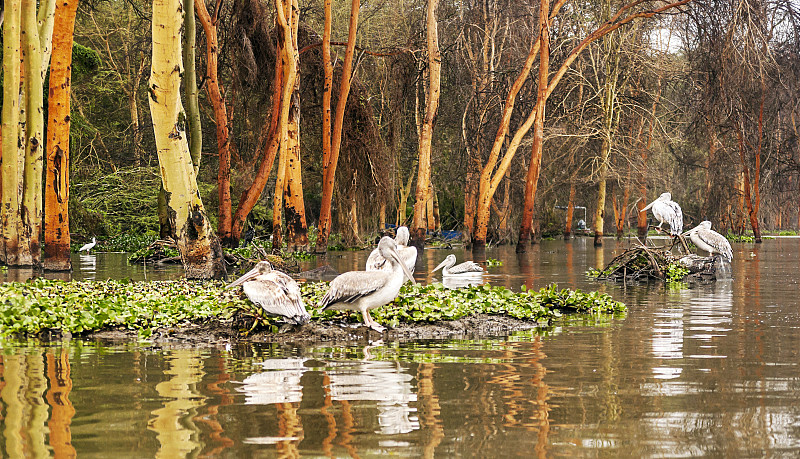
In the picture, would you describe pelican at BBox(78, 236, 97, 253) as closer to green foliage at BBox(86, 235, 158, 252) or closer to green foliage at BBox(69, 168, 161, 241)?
green foliage at BBox(86, 235, 158, 252)

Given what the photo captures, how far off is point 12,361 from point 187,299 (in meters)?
3.66

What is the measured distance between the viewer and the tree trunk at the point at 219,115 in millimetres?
29469

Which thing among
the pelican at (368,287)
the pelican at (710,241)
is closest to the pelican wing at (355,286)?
the pelican at (368,287)

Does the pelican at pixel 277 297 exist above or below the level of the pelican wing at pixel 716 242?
below

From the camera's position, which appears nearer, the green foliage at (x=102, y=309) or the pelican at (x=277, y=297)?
the pelican at (x=277, y=297)

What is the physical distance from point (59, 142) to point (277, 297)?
14210 millimetres

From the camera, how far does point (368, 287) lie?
10211 mm

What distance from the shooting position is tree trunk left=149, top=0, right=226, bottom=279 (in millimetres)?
17672

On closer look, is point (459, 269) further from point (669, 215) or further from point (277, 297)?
point (277, 297)

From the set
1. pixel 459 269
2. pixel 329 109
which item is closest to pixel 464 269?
pixel 459 269

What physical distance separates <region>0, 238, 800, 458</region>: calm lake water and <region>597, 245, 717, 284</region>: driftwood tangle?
8.55m

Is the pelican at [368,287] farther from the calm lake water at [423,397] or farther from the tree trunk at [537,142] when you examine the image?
the tree trunk at [537,142]

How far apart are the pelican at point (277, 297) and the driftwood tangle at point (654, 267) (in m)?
10.9

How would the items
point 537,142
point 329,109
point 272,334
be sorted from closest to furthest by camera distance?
point 272,334 < point 329,109 < point 537,142
